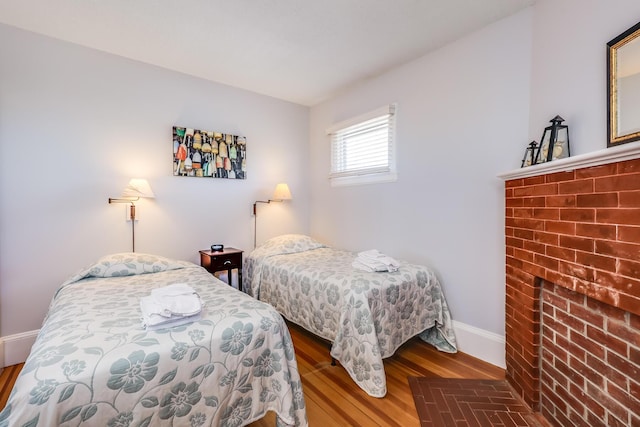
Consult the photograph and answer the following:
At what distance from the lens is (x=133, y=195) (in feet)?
7.97

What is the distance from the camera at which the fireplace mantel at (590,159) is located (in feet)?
3.27

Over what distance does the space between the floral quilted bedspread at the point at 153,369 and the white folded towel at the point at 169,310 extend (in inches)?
1.7

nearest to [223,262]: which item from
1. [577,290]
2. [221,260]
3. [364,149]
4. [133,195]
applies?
[221,260]

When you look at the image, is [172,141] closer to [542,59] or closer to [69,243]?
[69,243]

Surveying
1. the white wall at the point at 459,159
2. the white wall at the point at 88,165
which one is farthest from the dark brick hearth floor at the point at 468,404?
the white wall at the point at 88,165

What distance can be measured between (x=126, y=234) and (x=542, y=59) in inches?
138

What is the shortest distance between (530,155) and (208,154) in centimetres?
283

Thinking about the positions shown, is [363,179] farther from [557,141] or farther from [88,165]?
[88,165]

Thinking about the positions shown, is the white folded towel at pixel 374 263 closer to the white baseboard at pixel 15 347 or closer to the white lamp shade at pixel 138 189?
the white lamp shade at pixel 138 189

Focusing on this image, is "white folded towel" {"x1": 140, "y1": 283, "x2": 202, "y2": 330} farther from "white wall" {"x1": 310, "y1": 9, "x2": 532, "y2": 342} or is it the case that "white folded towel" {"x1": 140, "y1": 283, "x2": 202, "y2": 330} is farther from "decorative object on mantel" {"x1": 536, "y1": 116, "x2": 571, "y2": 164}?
"decorative object on mantel" {"x1": 536, "y1": 116, "x2": 571, "y2": 164}

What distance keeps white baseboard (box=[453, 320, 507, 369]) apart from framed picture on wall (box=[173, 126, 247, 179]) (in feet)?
8.73

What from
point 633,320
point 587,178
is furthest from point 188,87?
point 633,320

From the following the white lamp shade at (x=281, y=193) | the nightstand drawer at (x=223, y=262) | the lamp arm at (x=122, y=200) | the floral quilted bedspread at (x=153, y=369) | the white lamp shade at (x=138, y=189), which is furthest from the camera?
the white lamp shade at (x=281, y=193)

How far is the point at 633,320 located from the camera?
42.4 inches
